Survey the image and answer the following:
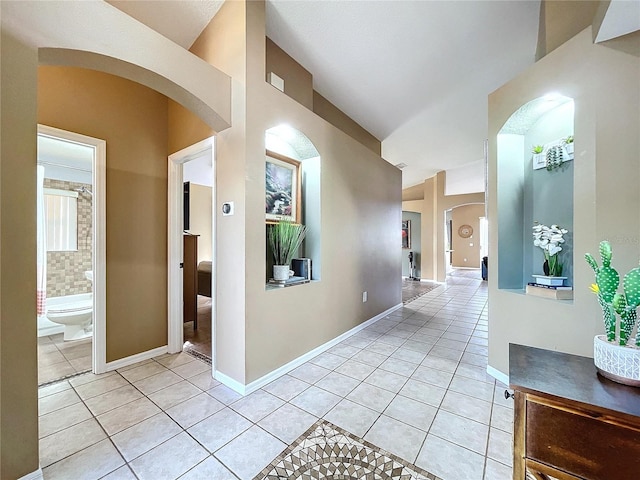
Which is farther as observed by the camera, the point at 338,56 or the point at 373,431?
the point at 338,56

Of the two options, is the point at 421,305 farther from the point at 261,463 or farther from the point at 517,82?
the point at 261,463

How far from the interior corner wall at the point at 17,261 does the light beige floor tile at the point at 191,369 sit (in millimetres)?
1121

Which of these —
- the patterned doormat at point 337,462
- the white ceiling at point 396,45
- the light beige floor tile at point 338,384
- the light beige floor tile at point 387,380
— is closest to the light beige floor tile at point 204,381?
the light beige floor tile at point 338,384

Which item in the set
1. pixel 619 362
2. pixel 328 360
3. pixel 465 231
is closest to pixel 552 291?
pixel 619 362

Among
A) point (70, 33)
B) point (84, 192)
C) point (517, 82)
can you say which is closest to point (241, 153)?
point (70, 33)

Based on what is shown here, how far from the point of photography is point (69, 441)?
1.55m

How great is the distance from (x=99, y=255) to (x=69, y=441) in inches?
56.2

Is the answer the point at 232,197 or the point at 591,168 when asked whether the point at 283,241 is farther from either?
the point at 591,168

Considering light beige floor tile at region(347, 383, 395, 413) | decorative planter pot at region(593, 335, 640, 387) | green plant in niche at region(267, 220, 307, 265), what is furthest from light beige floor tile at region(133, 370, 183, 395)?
decorative planter pot at region(593, 335, 640, 387)

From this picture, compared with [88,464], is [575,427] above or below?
above

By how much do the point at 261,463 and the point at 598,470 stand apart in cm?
138

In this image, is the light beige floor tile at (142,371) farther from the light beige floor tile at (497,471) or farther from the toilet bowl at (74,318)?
the light beige floor tile at (497,471)

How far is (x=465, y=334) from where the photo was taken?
3.41 meters

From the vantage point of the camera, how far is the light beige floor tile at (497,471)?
1.30m
